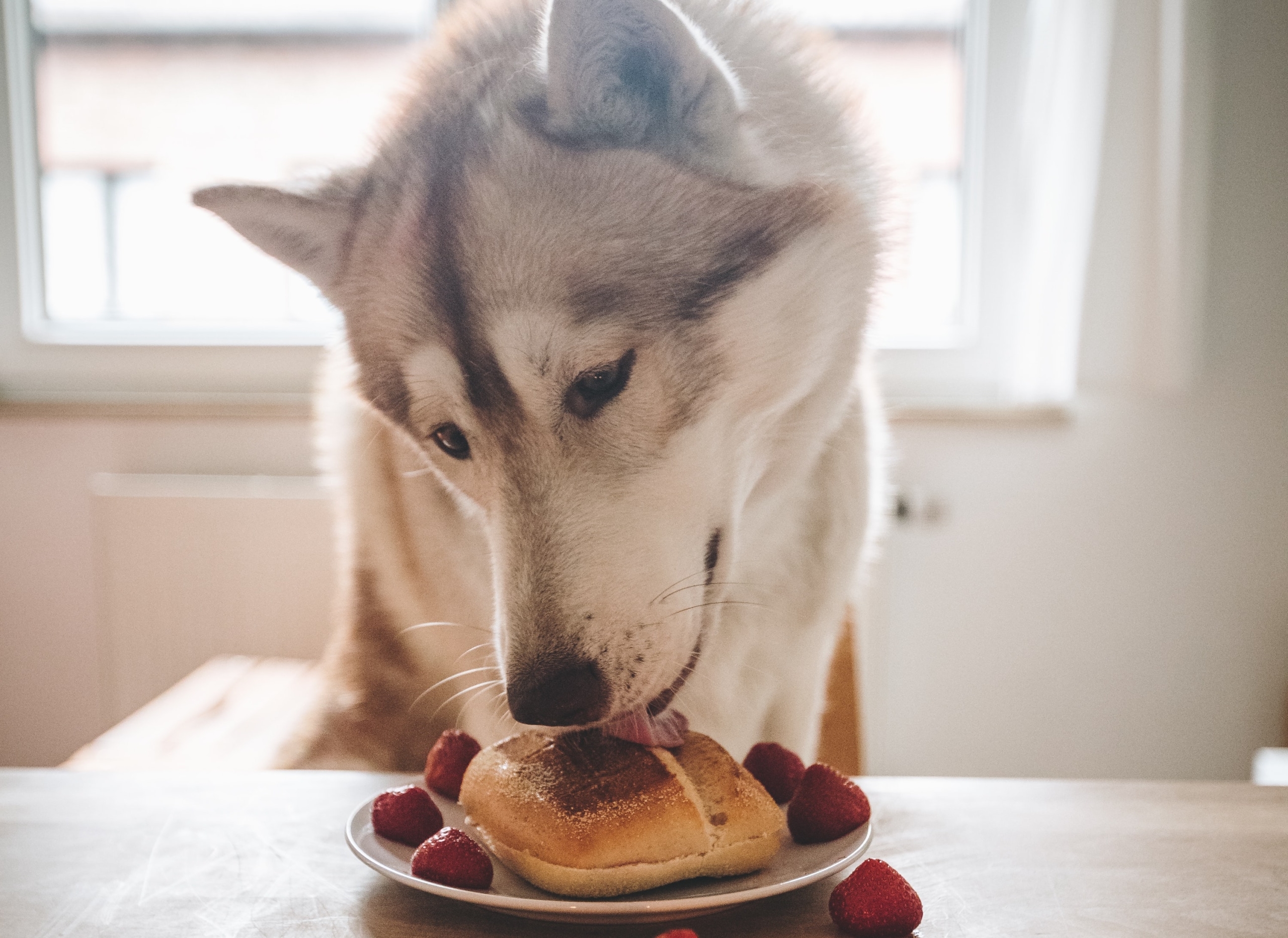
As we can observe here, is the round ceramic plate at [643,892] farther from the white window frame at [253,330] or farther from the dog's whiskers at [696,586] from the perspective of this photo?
the white window frame at [253,330]

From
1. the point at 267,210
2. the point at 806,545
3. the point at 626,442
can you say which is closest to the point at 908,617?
the point at 806,545

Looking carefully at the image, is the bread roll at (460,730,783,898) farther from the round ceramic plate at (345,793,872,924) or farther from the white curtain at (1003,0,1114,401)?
the white curtain at (1003,0,1114,401)

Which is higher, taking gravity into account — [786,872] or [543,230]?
[543,230]

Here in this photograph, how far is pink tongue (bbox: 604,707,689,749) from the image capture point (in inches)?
23.6

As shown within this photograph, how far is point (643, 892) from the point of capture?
0.52 meters

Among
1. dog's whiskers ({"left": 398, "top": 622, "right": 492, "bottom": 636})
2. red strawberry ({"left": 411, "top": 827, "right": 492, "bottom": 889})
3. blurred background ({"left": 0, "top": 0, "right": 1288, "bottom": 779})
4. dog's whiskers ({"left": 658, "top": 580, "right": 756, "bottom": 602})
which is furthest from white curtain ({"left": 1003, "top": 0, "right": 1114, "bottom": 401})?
red strawberry ({"left": 411, "top": 827, "right": 492, "bottom": 889})

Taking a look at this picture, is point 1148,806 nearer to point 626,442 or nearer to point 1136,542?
point 626,442

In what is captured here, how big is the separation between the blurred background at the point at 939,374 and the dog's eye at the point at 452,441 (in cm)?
109

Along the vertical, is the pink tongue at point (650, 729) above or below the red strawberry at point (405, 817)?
above

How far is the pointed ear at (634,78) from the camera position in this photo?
0.74 m

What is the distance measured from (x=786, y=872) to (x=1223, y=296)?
2.05m

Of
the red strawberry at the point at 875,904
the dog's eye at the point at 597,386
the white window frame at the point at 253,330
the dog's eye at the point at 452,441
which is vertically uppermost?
the white window frame at the point at 253,330

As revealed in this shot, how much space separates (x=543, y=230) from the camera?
795 mm

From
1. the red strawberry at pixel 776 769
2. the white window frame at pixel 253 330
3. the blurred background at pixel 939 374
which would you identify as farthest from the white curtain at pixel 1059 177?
the red strawberry at pixel 776 769
